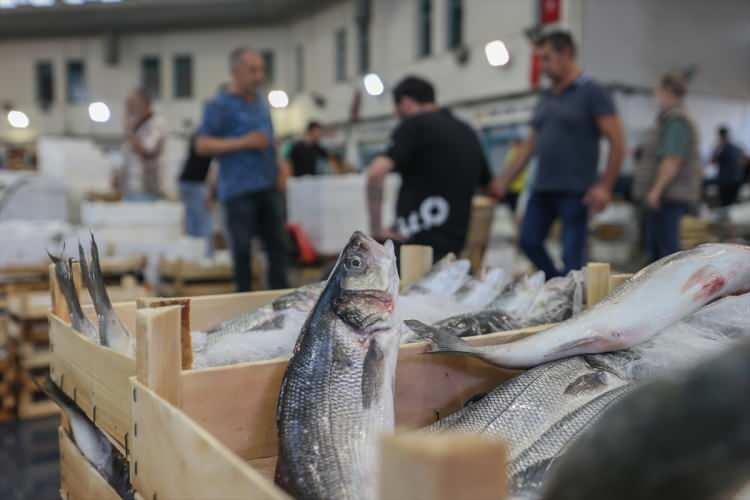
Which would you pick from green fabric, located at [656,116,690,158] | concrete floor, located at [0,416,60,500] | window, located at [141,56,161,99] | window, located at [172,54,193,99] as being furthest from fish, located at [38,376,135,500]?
window, located at [141,56,161,99]

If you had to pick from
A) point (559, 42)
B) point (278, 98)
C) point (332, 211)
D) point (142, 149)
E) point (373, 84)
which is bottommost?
point (332, 211)

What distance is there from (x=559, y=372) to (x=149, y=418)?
74 centimetres

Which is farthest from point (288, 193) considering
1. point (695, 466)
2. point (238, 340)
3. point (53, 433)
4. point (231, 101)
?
point (695, 466)

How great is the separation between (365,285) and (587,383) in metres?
0.45

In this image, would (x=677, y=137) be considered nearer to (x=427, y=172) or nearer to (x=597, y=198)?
(x=597, y=198)

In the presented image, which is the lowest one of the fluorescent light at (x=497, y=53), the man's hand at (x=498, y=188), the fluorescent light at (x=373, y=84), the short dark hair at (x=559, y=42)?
the man's hand at (x=498, y=188)

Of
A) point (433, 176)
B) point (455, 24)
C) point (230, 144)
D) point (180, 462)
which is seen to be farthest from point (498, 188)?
point (455, 24)

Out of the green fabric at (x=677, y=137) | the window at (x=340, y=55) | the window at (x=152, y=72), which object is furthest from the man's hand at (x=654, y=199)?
the window at (x=152, y=72)

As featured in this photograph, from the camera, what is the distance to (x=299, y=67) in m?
19.2

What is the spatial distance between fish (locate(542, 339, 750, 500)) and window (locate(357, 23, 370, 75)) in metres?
15.8

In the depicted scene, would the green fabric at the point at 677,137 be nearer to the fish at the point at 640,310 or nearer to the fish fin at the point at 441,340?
the fish at the point at 640,310

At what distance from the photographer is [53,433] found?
3656 mm

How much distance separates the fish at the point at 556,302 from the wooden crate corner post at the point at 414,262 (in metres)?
0.49

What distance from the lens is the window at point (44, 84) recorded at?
70.5 feet
